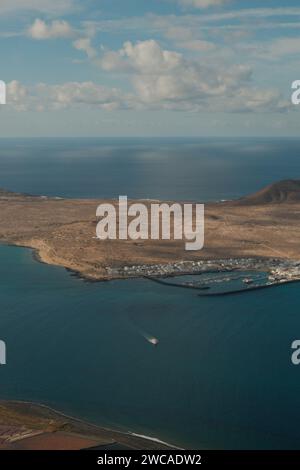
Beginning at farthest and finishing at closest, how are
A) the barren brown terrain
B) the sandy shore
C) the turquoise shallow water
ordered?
the barren brown terrain
the turquoise shallow water
the sandy shore

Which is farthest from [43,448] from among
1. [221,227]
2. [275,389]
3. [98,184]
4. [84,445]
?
[98,184]

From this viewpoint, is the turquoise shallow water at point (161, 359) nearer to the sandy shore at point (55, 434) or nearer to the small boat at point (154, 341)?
the small boat at point (154, 341)

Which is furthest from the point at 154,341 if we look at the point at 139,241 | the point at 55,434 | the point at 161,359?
the point at 139,241

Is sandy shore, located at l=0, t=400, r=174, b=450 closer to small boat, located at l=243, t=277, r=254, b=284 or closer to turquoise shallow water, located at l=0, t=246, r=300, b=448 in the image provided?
turquoise shallow water, located at l=0, t=246, r=300, b=448

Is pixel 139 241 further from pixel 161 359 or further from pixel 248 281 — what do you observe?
pixel 161 359

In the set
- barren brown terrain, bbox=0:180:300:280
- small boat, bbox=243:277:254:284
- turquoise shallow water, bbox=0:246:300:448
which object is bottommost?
turquoise shallow water, bbox=0:246:300:448

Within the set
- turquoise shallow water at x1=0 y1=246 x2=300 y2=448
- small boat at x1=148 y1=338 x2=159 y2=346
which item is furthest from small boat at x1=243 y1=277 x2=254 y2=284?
small boat at x1=148 y1=338 x2=159 y2=346
